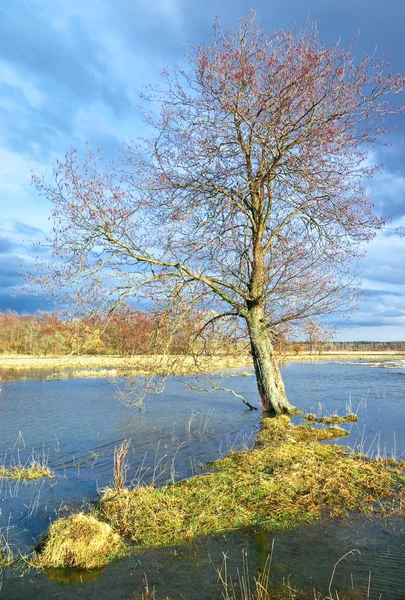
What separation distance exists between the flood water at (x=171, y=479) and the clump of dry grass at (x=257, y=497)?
393 millimetres

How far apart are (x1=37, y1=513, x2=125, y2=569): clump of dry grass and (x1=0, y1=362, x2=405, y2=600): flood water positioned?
7.5 inches

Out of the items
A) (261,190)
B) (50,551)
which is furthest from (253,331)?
(50,551)

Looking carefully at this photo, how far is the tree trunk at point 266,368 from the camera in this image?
533 inches

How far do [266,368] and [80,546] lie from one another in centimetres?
904

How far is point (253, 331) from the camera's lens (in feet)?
44.4

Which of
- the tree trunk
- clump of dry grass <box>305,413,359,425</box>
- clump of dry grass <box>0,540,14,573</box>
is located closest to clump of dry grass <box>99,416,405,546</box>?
clump of dry grass <box>0,540,14,573</box>

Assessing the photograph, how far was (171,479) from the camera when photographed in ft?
27.5

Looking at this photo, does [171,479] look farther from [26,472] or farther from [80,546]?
[26,472]

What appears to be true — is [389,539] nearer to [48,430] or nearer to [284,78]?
→ [284,78]

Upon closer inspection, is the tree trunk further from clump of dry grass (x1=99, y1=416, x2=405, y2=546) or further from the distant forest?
clump of dry grass (x1=99, y1=416, x2=405, y2=546)

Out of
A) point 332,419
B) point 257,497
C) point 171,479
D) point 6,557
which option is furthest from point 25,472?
point 332,419

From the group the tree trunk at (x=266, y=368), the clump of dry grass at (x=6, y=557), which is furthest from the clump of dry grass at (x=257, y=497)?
the tree trunk at (x=266, y=368)

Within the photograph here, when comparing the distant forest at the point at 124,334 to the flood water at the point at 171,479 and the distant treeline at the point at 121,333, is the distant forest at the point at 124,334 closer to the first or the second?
the distant treeline at the point at 121,333

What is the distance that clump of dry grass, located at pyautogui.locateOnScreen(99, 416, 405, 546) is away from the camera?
606cm
